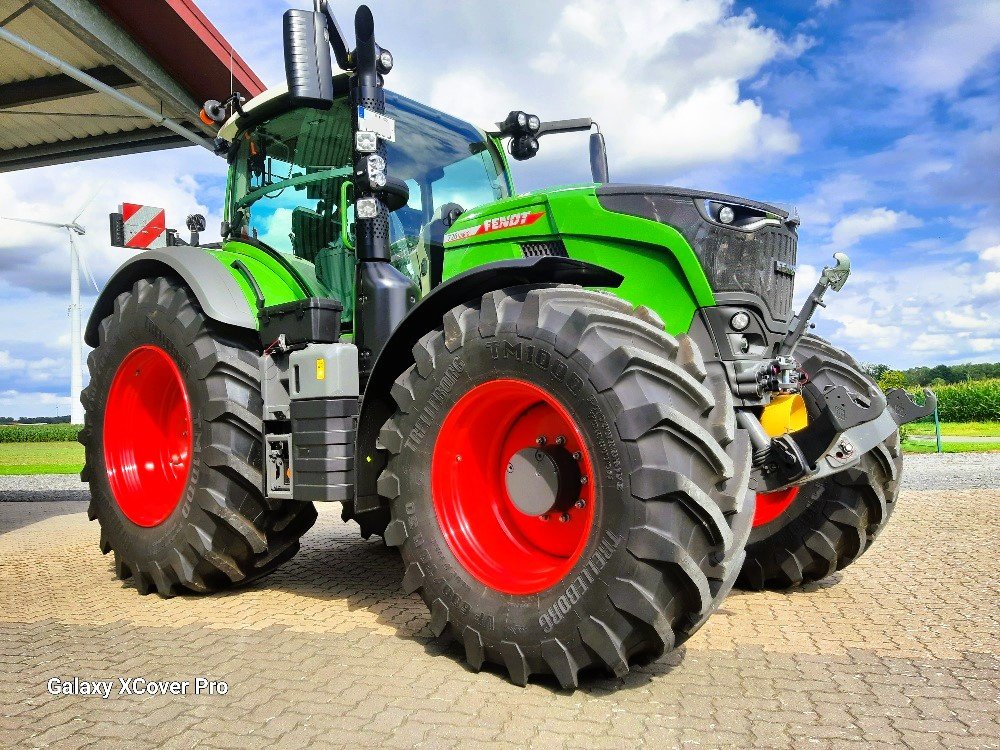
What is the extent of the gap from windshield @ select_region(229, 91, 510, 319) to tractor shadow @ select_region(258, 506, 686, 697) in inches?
65.8

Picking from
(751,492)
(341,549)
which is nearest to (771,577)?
(751,492)

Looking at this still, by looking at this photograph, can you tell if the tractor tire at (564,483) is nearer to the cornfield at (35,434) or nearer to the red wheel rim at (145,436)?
the red wheel rim at (145,436)

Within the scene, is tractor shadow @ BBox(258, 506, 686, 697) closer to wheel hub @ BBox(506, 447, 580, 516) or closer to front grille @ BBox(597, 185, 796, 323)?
wheel hub @ BBox(506, 447, 580, 516)

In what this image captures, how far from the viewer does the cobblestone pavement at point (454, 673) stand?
268cm

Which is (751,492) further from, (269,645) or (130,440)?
(130,440)

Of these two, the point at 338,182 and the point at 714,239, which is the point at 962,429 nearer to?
the point at 714,239

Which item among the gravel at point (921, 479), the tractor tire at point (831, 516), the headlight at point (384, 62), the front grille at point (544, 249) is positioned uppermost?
the headlight at point (384, 62)

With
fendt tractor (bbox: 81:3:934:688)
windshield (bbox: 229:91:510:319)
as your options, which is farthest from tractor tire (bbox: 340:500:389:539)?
windshield (bbox: 229:91:510:319)

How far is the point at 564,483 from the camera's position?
10.6ft

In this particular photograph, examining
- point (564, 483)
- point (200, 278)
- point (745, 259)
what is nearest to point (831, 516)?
point (745, 259)

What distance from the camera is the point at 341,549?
638cm

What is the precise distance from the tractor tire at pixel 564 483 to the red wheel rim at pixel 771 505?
1434 mm

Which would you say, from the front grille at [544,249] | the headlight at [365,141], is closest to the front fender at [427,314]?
the front grille at [544,249]

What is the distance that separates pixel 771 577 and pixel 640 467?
2.30 m
